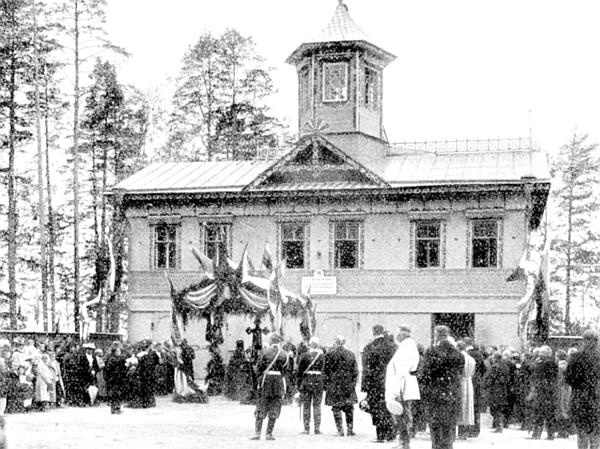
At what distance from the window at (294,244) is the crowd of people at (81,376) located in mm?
8161

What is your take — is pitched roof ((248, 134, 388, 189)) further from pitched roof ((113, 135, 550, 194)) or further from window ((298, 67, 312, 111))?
window ((298, 67, 312, 111))

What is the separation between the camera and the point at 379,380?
15328mm

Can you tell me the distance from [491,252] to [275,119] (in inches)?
767

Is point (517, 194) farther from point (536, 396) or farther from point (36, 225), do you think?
point (36, 225)

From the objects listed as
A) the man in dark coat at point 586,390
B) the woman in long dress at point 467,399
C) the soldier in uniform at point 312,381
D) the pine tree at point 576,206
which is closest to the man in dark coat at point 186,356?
the soldier in uniform at point 312,381

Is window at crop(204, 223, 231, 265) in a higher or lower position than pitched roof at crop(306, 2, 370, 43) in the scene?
lower

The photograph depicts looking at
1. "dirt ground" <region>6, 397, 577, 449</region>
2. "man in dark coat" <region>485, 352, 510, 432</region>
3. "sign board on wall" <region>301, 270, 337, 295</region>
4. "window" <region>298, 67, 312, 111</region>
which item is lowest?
"dirt ground" <region>6, 397, 577, 449</region>

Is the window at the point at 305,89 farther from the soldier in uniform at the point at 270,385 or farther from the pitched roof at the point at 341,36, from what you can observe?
the soldier in uniform at the point at 270,385

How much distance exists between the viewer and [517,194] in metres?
31.3

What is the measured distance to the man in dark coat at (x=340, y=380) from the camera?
1630 centimetres

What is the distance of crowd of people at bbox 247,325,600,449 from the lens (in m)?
12.9

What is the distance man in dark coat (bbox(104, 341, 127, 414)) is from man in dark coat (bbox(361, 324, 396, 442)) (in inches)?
303

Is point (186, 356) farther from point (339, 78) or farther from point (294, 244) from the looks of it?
point (339, 78)

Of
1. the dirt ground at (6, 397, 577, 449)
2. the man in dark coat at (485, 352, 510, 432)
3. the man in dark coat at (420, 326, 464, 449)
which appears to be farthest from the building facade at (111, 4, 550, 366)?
the man in dark coat at (420, 326, 464, 449)
